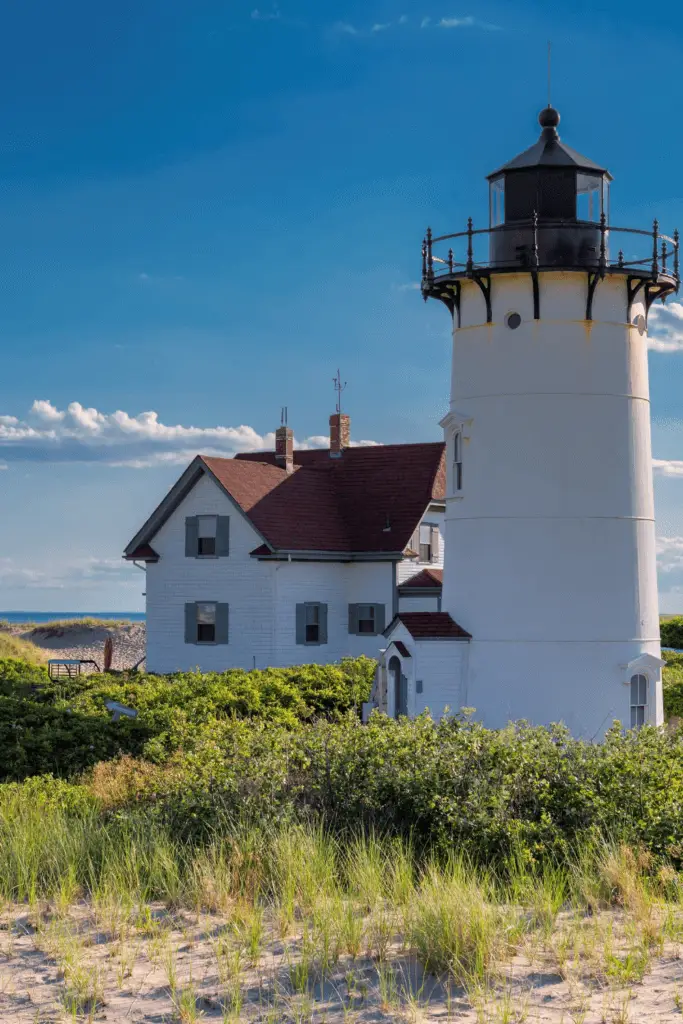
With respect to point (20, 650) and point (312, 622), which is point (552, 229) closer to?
point (312, 622)

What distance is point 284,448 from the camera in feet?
115

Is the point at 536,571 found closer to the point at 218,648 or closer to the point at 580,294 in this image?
the point at 580,294

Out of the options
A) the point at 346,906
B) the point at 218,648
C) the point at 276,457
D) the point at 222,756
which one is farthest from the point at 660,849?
the point at 276,457

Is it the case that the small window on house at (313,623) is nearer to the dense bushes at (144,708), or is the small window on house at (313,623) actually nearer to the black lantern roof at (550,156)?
the dense bushes at (144,708)

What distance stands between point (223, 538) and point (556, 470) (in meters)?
11.9

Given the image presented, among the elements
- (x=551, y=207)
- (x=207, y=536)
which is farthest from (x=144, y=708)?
(x=551, y=207)

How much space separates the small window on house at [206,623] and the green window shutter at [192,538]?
141 centimetres

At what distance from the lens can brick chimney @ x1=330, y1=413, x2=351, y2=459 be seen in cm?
3700

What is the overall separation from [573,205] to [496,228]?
5.06ft

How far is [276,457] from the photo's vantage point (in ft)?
115

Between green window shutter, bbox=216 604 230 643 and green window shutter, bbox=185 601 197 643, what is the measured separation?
81cm

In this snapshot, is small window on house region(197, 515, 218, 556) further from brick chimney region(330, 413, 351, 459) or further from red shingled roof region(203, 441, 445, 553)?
brick chimney region(330, 413, 351, 459)

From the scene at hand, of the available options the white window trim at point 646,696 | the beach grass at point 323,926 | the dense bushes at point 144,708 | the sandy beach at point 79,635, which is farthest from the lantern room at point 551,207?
the sandy beach at point 79,635

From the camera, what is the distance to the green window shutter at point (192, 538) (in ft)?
106
